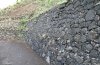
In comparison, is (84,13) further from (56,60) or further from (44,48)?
(44,48)

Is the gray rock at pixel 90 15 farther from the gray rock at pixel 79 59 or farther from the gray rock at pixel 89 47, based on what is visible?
the gray rock at pixel 79 59

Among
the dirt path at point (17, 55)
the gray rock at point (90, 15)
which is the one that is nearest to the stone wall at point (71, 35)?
the gray rock at point (90, 15)

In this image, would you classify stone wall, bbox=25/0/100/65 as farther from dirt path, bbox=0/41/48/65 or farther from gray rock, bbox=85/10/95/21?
dirt path, bbox=0/41/48/65

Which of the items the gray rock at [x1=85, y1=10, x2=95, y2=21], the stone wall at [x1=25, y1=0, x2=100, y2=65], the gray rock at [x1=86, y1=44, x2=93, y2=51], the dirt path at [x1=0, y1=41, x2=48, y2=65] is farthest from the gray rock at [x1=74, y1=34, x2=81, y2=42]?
the dirt path at [x1=0, y1=41, x2=48, y2=65]

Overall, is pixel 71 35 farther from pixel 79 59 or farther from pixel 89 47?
pixel 89 47

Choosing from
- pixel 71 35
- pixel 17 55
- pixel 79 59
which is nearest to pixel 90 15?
pixel 71 35

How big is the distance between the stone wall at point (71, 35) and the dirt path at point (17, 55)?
37cm

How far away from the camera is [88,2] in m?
7.39

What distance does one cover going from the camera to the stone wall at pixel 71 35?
6.99 metres

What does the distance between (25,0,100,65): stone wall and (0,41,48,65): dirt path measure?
369 millimetres

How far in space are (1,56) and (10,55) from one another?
410 mm

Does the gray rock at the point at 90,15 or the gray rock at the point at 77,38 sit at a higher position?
the gray rock at the point at 90,15

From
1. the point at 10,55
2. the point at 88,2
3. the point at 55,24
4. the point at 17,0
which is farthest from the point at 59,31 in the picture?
the point at 17,0

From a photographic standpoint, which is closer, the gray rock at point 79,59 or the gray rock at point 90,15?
the gray rock at point 90,15
